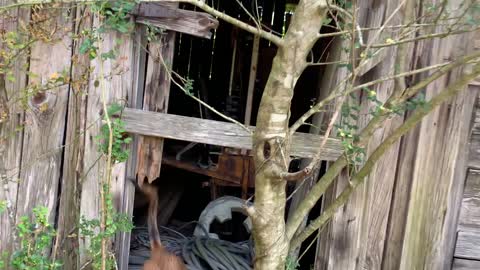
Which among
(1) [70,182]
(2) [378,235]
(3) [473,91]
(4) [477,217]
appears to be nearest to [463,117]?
(3) [473,91]

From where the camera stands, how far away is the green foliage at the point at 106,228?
2572mm

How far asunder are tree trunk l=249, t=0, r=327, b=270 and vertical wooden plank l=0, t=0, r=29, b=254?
130 cm

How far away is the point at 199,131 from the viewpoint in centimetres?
270

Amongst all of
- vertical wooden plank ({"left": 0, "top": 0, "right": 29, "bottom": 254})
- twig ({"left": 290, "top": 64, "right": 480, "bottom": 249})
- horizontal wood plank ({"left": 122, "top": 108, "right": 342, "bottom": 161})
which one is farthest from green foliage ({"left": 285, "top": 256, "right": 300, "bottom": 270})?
vertical wooden plank ({"left": 0, "top": 0, "right": 29, "bottom": 254})

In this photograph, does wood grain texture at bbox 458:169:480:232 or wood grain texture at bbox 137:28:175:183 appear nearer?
wood grain texture at bbox 137:28:175:183

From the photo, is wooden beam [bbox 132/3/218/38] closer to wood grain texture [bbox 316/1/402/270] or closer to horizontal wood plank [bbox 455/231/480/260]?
wood grain texture [bbox 316/1/402/270]

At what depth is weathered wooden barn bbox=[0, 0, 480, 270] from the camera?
2.66 m

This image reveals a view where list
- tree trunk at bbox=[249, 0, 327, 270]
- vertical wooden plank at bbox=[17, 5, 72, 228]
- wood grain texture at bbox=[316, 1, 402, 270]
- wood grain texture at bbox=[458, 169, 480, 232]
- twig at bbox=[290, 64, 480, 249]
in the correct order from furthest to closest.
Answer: wood grain texture at bbox=[458, 169, 480, 232]
wood grain texture at bbox=[316, 1, 402, 270]
vertical wooden plank at bbox=[17, 5, 72, 228]
twig at bbox=[290, 64, 480, 249]
tree trunk at bbox=[249, 0, 327, 270]

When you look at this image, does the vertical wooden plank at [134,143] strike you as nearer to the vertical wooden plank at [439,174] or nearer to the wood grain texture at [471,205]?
the vertical wooden plank at [439,174]

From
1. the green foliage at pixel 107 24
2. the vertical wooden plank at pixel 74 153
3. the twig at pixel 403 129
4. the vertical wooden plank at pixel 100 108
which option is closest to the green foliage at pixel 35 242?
the vertical wooden plank at pixel 74 153

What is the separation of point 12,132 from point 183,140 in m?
0.84

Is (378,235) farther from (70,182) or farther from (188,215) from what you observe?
(188,215)

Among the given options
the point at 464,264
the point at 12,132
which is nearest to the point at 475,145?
the point at 464,264

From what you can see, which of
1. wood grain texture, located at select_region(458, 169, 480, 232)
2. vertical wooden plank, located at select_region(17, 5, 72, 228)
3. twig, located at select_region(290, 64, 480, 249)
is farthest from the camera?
wood grain texture, located at select_region(458, 169, 480, 232)
